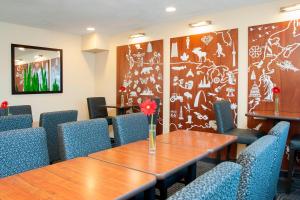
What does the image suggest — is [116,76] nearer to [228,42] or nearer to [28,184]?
[228,42]

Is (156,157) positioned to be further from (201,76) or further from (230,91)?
(201,76)

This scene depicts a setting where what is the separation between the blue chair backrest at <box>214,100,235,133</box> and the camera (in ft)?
10.6

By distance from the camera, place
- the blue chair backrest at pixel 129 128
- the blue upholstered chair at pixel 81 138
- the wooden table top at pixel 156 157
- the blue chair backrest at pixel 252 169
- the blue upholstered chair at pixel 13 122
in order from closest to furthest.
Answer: the blue chair backrest at pixel 252 169 < the wooden table top at pixel 156 157 < the blue upholstered chair at pixel 81 138 < the blue chair backrest at pixel 129 128 < the blue upholstered chair at pixel 13 122

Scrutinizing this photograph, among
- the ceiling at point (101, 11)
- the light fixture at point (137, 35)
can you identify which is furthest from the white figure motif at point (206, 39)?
the light fixture at point (137, 35)

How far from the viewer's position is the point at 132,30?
17.0 feet

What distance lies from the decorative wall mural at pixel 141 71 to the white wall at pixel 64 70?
902 millimetres

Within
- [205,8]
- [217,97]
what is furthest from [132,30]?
[217,97]

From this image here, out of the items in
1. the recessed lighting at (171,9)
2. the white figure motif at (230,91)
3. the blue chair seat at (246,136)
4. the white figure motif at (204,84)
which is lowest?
the blue chair seat at (246,136)

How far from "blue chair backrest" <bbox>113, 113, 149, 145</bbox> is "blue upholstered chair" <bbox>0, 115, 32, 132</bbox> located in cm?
91

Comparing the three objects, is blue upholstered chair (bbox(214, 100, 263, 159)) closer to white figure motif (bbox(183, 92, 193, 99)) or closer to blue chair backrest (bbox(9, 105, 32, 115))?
white figure motif (bbox(183, 92, 193, 99))

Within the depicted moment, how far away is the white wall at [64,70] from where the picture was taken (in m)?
4.57

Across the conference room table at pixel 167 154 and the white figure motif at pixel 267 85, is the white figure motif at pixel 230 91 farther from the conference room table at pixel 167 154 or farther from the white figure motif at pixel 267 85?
the conference room table at pixel 167 154

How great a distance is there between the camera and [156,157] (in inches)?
62.7

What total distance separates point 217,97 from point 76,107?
3211mm
